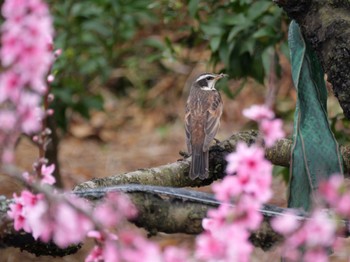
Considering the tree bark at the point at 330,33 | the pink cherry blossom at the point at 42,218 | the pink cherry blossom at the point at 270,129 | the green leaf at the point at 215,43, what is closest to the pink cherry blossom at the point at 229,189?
the pink cherry blossom at the point at 270,129

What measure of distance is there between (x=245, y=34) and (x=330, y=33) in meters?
1.81

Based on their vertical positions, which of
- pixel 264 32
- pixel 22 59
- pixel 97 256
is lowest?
pixel 97 256

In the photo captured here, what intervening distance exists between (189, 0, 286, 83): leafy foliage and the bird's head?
129 mm

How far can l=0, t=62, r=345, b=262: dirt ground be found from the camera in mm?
7909

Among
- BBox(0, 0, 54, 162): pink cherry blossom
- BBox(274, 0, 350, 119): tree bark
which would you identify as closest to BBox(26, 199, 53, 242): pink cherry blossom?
BBox(0, 0, 54, 162): pink cherry blossom

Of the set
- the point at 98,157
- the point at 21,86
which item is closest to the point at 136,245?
the point at 21,86

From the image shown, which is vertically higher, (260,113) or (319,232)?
(260,113)

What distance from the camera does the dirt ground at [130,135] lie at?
25.9 ft

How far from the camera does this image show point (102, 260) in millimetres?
2191

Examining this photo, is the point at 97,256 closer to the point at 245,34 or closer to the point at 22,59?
the point at 22,59

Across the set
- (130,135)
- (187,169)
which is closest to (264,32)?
(187,169)

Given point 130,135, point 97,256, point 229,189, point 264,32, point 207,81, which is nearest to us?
point 229,189

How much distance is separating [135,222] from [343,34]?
3.49ft

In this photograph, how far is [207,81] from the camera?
5.34m
